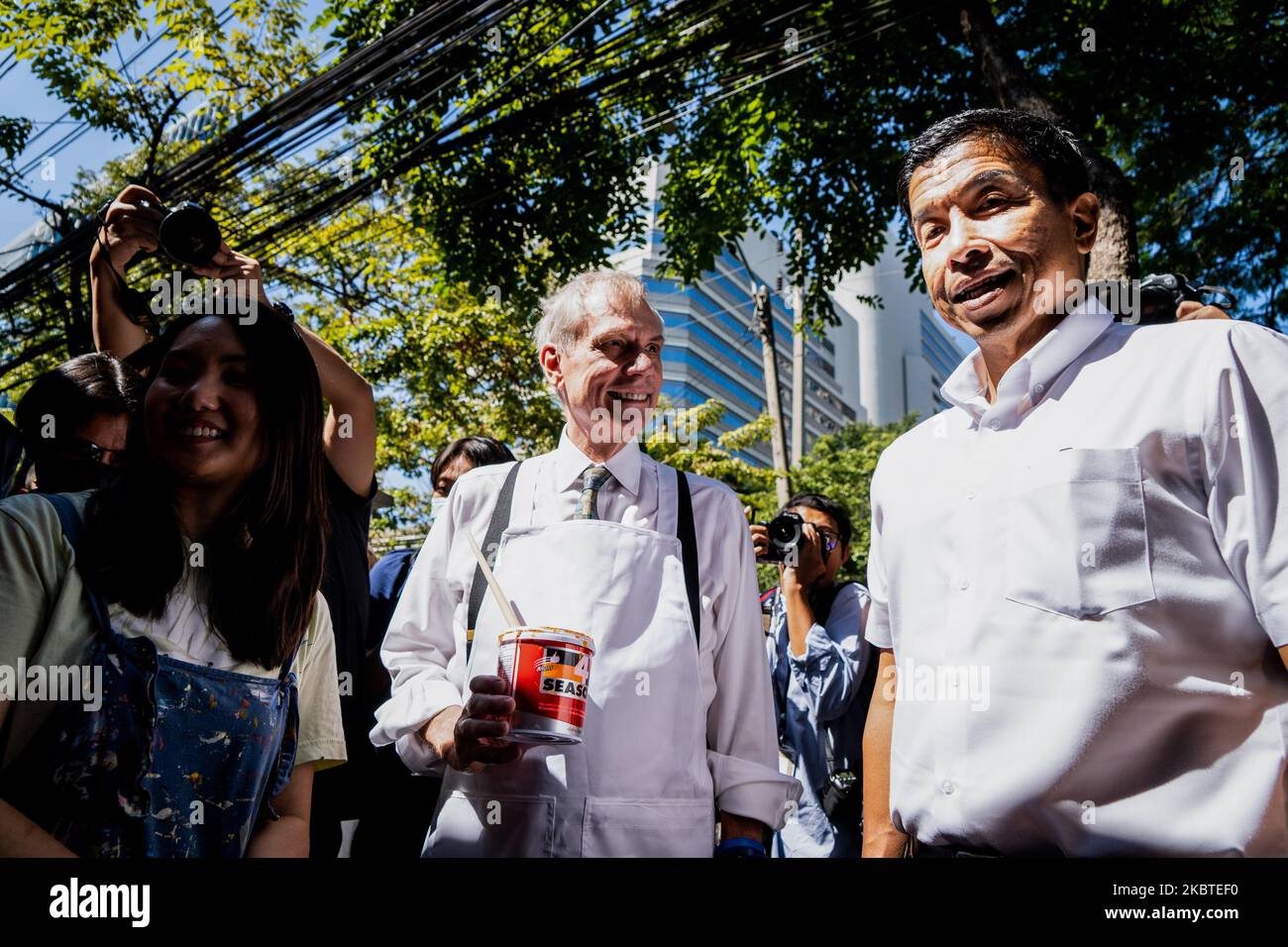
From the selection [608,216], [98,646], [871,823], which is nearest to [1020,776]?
[871,823]

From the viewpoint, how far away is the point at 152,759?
1.56 meters

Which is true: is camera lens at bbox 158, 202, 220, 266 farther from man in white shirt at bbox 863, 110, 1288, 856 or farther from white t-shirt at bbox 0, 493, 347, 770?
man in white shirt at bbox 863, 110, 1288, 856

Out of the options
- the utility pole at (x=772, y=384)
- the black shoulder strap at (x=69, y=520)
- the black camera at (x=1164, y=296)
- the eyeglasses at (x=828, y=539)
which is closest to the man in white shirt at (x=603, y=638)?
the black shoulder strap at (x=69, y=520)

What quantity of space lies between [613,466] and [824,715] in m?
1.93

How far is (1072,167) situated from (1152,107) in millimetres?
6461

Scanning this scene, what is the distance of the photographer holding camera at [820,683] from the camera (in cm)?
358

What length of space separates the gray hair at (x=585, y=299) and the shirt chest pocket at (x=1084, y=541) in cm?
114

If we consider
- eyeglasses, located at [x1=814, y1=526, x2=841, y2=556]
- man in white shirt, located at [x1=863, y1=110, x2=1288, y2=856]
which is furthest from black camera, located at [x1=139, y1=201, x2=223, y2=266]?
eyeglasses, located at [x1=814, y1=526, x2=841, y2=556]

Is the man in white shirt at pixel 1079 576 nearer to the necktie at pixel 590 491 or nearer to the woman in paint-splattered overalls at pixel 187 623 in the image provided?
the necktie at pixel 590 491

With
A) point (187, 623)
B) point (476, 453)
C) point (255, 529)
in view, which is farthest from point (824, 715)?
point (187, 623)

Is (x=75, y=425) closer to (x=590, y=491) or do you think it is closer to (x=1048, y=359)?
(x=590, y=491)

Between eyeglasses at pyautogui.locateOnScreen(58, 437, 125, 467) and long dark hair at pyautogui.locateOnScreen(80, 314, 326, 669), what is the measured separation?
773mm

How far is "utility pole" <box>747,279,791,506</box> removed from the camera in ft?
53.9
